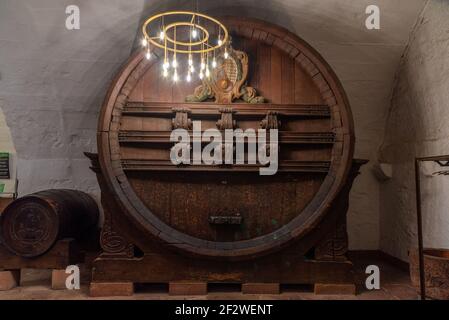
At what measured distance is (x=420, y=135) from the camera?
3.09 meters

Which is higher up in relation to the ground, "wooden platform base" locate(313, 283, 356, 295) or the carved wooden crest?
the carved wooden crest

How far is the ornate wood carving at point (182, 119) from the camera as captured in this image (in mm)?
2637

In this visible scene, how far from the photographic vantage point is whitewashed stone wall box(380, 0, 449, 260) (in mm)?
2766

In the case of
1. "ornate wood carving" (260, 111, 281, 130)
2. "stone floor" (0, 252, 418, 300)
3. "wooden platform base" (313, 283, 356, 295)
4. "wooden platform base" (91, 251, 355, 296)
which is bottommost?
"stone floor" (0, 252, 418, 300)

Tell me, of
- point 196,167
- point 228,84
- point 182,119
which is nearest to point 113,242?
point 196,167

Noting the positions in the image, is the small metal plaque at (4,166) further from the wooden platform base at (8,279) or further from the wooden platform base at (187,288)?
the wooden platform base at (187,288)

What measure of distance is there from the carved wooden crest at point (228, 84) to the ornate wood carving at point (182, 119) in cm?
11

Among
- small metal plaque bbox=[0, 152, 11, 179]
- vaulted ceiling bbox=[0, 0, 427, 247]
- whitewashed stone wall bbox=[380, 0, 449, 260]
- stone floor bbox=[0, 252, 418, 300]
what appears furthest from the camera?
small metal plaque bbox=[0, 152, 11, 179]

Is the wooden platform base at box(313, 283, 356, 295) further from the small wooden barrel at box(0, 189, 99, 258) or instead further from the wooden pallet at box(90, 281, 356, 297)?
the small wooden barrel at box(0, 189, 99, 258)

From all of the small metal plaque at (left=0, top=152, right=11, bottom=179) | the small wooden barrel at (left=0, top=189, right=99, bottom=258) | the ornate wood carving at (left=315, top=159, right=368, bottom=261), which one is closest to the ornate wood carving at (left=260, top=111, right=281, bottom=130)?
the ornate wood carving at (left=315, top=159, right=368, bottom=261)

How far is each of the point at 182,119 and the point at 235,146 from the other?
1.52 feet

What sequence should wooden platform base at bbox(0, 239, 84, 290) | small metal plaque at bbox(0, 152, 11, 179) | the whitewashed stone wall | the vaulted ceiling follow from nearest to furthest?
wooden platform base at bbox(0, 239, 84, 290), the whitewashed stone wall, the vaulted ceiling, small metal plaque at bbox(0, 152, 11, 179)
